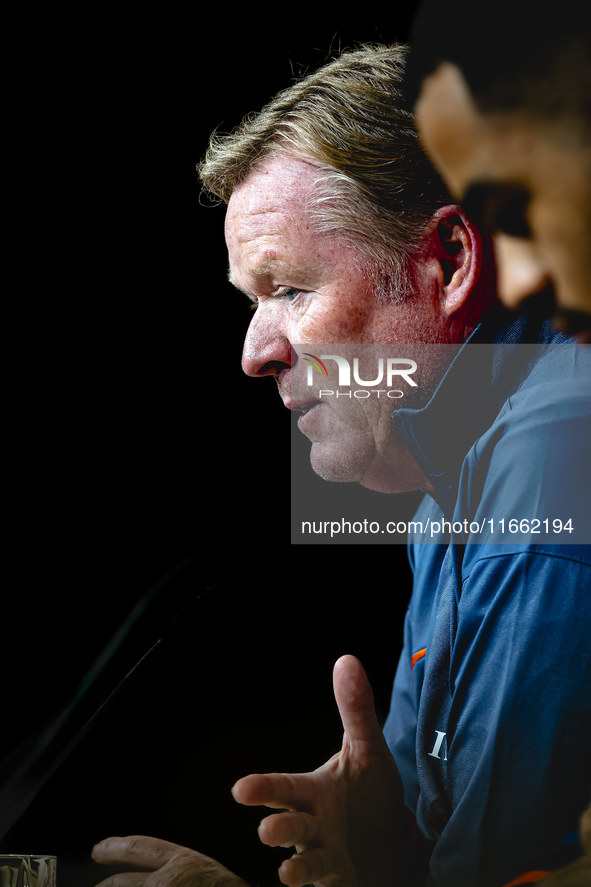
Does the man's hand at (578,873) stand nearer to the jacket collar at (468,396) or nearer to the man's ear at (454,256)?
the jacket collar at (468,396)

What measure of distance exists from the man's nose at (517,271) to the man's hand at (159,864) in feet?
2.26

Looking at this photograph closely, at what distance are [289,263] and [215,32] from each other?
353 millimetres

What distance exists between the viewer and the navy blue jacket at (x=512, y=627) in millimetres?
544

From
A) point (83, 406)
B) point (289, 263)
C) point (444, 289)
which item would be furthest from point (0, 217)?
point (444, 289)

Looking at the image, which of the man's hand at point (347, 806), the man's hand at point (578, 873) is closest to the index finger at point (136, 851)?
the man's hand at point (347, 806)

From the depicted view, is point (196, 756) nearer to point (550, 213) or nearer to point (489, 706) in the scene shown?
point (489, 706)

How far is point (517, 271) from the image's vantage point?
62cm

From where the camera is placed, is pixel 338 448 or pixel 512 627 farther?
pixel 338 448

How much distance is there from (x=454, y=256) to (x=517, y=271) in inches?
4.7

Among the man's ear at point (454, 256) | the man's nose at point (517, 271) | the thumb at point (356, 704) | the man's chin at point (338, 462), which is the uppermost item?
the man's ear at point (454, 256)

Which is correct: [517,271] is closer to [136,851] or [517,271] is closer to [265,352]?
[265,352]

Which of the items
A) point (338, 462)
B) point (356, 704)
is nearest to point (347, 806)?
point (356, 704)

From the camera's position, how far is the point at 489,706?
1.85 feet

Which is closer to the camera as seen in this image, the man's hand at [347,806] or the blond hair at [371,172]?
the man's hand at [347,806]
